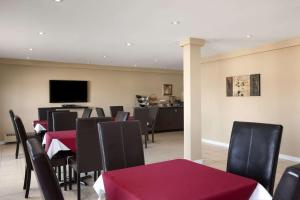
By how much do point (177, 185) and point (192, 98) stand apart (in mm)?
3308

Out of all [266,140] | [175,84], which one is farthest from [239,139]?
[175,84]

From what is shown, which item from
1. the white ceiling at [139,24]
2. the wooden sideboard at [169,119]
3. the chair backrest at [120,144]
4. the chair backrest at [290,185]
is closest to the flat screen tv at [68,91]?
the white ceiling at [139,24]

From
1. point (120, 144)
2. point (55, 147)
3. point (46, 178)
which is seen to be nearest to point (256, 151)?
point (120, 144)

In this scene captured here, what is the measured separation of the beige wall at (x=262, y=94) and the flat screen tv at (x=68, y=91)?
144 inches

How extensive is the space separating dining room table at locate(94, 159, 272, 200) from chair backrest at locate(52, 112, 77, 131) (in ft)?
9.12

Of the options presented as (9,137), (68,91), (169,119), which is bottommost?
(9,137)

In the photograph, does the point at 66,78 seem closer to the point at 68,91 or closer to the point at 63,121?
the point at 68,91

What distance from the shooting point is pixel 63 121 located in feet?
14.4

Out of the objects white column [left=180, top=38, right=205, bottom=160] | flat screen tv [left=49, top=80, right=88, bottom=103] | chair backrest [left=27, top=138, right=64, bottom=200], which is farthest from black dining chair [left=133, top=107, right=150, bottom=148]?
chair backrest [left=27, top=138, right=64, bottom=200]

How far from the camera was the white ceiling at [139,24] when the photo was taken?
3.03 m

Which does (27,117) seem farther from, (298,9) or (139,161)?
(298,9)

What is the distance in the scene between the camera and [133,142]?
2.29m

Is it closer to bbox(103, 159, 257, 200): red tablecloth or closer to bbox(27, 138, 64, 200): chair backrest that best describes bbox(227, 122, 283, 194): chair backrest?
bbox(103, 159, 257, 200): red tablecloth

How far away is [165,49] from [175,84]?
418 cm
